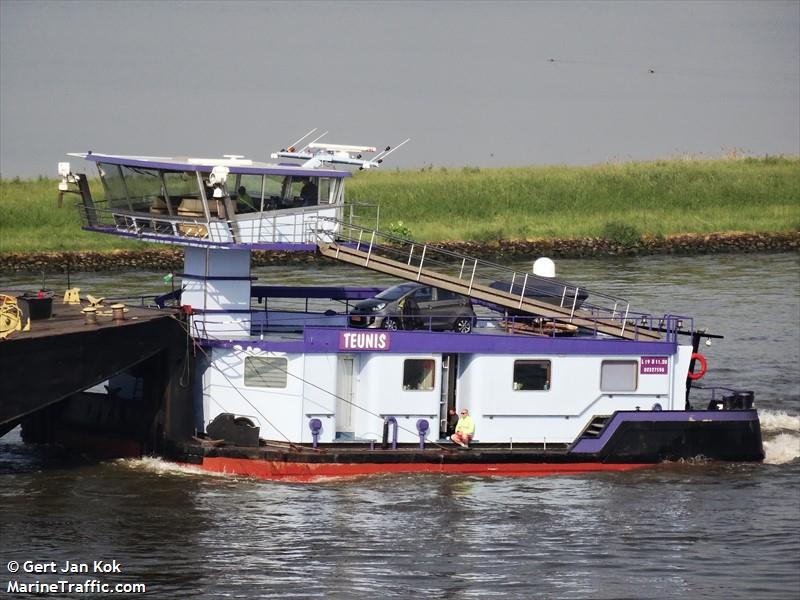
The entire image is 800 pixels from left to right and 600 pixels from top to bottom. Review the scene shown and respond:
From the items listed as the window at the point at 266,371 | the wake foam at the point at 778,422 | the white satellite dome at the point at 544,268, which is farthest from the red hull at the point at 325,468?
the wake foam at the point at 778,422

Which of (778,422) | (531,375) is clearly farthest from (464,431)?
(778,422)

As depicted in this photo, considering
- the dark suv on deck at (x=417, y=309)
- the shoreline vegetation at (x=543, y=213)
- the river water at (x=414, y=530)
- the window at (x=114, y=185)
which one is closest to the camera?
the river water at (x=414, y=530)

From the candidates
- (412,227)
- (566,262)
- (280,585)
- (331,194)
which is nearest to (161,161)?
(331,194)

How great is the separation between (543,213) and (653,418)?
144 ft

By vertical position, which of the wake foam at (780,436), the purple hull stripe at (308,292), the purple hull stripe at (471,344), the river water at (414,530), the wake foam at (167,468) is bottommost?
the river water at (414,530)

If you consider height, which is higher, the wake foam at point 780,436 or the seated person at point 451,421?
the seated person at point 451,421

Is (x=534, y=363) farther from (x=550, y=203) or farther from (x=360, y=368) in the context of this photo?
(x=550, y=203)

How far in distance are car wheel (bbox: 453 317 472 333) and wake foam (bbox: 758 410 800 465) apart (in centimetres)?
709

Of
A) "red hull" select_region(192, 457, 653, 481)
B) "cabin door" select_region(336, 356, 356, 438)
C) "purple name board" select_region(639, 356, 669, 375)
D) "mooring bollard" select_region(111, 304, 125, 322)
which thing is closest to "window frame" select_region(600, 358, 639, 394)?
"purple name board" select_region(639, 356, 669, 375)

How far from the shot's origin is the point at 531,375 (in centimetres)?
2814

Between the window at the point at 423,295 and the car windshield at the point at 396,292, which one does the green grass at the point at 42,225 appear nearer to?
the car windshield at the point at 396,292

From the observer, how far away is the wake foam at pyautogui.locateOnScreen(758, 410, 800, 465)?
1177 inches

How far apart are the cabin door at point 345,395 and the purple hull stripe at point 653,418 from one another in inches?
182

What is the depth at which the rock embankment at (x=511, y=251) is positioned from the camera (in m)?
57.0
